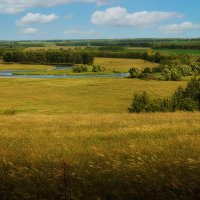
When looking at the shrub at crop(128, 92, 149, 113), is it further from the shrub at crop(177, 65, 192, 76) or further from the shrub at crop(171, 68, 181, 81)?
the shrub at crop(177, 65, 192, 76)

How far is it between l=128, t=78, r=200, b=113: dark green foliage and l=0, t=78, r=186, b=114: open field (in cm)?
1550

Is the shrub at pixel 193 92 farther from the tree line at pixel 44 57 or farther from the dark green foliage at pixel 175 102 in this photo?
the tree line at pixel 44 57

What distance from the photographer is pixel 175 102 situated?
1328 inches

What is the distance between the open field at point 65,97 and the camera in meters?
56.8

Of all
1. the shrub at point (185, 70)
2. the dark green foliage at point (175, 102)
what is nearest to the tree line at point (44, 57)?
the shrub at point (185, 70)

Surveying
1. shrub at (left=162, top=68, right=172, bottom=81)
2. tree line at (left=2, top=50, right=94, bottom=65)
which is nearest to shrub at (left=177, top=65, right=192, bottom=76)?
shrub at (left=162, top=68, right=172, bottom=81)

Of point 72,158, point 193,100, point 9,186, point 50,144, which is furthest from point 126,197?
point 193,100

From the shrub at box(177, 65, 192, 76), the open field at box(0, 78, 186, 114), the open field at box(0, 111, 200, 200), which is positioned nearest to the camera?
the open field at box(0, 111, 200, 200)

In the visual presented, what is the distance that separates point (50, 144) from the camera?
1034 centimetres

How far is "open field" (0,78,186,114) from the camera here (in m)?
56.8

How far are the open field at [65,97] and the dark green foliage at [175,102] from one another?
1550 centimetres

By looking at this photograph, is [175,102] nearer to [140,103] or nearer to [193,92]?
[193,92]

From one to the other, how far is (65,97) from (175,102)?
1617 inches

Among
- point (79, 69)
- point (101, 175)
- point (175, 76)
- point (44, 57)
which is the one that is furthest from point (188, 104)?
point (44, 57)
